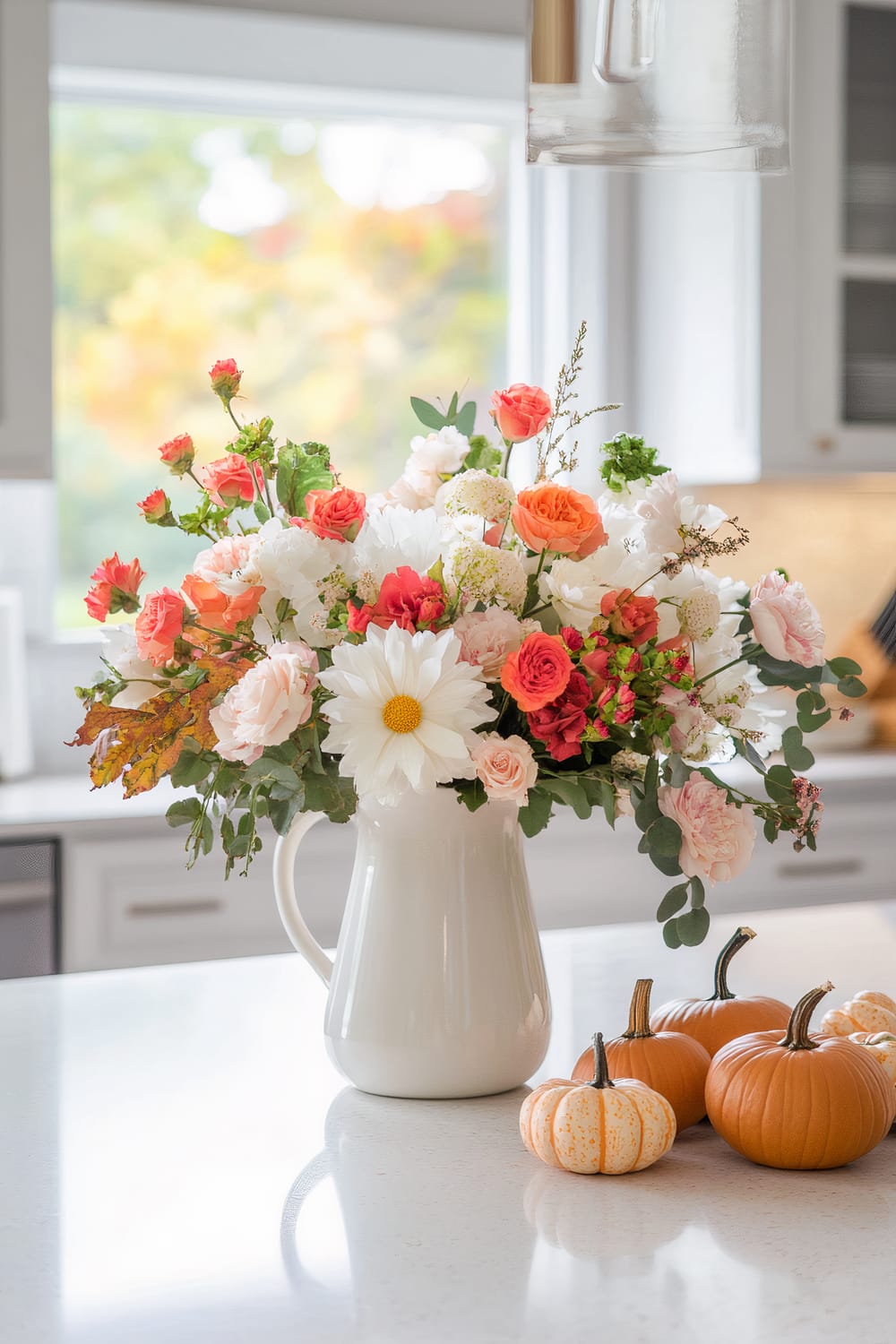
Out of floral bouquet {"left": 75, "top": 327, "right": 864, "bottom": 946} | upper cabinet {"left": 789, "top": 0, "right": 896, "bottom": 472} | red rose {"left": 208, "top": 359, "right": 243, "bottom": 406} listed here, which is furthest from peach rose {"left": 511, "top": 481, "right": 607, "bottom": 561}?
upper cabinet {"left": 789, "top": 0, "right": 896, "bottom": 472}

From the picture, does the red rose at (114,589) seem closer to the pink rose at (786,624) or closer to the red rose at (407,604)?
the red rose at (407,604)

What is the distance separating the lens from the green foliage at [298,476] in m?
1.01

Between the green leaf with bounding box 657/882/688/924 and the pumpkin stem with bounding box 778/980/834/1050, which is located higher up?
the green leaf with bounding box 657/882/688/924

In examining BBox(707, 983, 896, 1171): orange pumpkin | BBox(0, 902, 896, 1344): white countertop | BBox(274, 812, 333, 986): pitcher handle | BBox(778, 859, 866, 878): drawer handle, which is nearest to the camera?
BBox(0, 902, 896, 1344): white countertop

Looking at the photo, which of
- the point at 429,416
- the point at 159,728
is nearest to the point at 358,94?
the point at 429,416

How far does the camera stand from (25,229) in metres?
2.49

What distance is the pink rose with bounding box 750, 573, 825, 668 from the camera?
98 centimetres

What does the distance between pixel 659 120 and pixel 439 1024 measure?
611 millimetres

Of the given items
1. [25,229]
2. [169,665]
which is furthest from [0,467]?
[169,665]

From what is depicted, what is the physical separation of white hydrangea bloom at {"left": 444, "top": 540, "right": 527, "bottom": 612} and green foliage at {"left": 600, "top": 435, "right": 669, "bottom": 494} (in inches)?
3.8

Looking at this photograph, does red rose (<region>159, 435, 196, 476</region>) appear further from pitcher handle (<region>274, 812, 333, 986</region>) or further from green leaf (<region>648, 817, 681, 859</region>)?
green leaf (<region>648, 817, 681, 859</region>)

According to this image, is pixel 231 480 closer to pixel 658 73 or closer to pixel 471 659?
pixel 471 659

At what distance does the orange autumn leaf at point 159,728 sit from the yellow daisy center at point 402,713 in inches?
4.8

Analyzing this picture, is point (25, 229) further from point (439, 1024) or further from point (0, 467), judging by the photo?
point (439, 1024)
